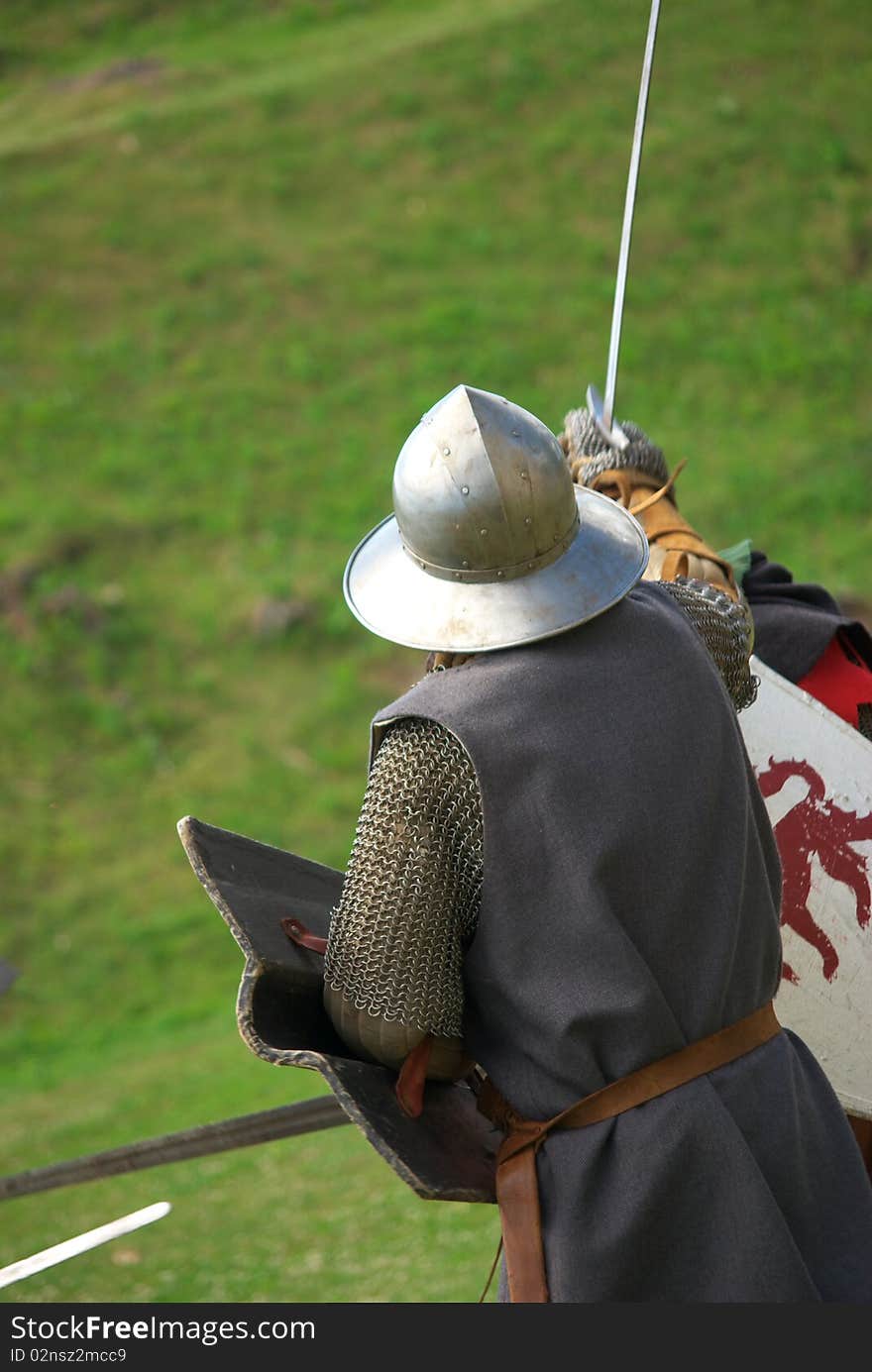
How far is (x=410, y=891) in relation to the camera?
2.24m

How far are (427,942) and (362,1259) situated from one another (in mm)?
2546

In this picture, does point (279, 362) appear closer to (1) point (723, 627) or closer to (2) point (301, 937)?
(1) point (723, 627)

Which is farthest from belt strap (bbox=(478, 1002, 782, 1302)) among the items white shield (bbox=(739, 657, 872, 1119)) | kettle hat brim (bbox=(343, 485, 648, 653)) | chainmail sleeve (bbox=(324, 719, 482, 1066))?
white shield (bbox=(739, 657, 872, 1119))

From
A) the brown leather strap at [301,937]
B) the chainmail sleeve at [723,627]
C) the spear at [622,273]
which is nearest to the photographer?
the brown leather strap at [301,937]

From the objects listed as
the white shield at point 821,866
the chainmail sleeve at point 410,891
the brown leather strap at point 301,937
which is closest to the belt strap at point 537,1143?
the chainmail sleeve at point 410,891

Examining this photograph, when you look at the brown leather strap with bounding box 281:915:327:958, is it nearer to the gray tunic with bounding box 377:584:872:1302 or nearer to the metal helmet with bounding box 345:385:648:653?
the gray tunic with bounding box 377:584:872:1302

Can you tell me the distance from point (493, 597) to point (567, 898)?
454 millimetres

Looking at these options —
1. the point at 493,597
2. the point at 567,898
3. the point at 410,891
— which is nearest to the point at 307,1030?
the point at 410,891

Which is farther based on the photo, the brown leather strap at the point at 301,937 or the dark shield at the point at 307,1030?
the brown leather strap at the point at 301,937

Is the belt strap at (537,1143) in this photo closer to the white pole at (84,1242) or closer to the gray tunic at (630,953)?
the gray tunic at (630,953)

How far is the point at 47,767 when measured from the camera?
31.8 ft

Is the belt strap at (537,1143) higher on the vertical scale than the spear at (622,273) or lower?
lower

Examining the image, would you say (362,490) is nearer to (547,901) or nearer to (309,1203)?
(309,1203)

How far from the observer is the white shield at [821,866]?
307 centimetres
